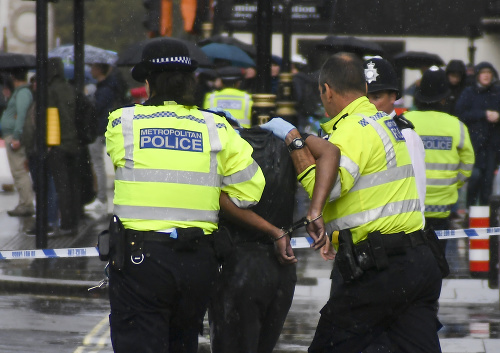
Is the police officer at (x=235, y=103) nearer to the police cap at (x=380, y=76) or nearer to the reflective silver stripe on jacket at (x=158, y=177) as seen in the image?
the police cap at (x=380, y=76)

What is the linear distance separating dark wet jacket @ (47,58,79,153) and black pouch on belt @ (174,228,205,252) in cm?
767

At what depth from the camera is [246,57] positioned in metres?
17.8

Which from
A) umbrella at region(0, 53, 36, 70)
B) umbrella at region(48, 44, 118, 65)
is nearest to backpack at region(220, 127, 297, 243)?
umbrella at region(0, 53, 36, 70)

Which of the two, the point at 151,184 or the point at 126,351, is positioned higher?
the point at 151,184

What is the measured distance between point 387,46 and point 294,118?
2011cm

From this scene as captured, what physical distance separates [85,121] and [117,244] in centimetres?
804

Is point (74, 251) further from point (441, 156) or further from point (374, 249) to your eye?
point (374, 249)

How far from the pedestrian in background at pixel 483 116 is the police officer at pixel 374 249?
8.70 meters

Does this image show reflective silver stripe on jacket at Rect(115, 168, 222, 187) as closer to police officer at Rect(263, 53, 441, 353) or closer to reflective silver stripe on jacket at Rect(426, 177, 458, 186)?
police officer at Rect(263, 53, 441, 353)

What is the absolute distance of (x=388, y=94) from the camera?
6008mm

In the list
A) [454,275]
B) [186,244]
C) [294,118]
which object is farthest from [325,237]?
[294,118]

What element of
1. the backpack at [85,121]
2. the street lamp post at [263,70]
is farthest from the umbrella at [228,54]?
the street lamp post at [263,70]

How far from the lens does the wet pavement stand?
25.6 feet

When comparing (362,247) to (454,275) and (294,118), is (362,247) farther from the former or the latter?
(294,118)
